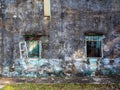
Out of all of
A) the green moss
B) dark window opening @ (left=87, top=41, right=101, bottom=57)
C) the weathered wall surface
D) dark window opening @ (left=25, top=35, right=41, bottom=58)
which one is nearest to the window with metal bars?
dark window opening @ (left=87, top=41, right=101, bottom=57)

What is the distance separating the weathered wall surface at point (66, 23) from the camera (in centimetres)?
1977

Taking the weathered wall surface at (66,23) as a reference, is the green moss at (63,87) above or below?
below

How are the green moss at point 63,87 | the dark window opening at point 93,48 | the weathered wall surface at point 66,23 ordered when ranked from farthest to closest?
1. the dark window opening at point 93,48
2. the weathered wall surface at point 66,23
3. the green moss at point 63,87

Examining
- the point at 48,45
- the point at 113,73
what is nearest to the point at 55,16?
the point at 48,45

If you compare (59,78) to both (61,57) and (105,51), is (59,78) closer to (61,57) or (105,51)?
(61,57)

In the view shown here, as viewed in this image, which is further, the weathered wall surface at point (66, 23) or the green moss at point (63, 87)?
the weathered wall surface at point (66, 23)

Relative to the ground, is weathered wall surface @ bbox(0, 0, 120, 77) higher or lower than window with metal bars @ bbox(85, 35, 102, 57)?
higher

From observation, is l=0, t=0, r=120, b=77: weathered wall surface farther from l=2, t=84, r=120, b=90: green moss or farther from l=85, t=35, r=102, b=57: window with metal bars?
l=2, t=84, r=120, b=90: green moss

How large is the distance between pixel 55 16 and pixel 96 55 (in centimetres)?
301

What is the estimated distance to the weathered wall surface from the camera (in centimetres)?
1977

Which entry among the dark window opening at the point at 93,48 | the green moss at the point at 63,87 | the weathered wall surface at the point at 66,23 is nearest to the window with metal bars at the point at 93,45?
the dark window opening at the point at 93,48

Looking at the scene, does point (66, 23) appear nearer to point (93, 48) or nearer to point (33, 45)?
point (93, 48)

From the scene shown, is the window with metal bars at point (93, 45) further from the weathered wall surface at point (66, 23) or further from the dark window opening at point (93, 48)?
the weathered wall surface at point (66, 23)

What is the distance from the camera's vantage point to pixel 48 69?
19922 millimetres
